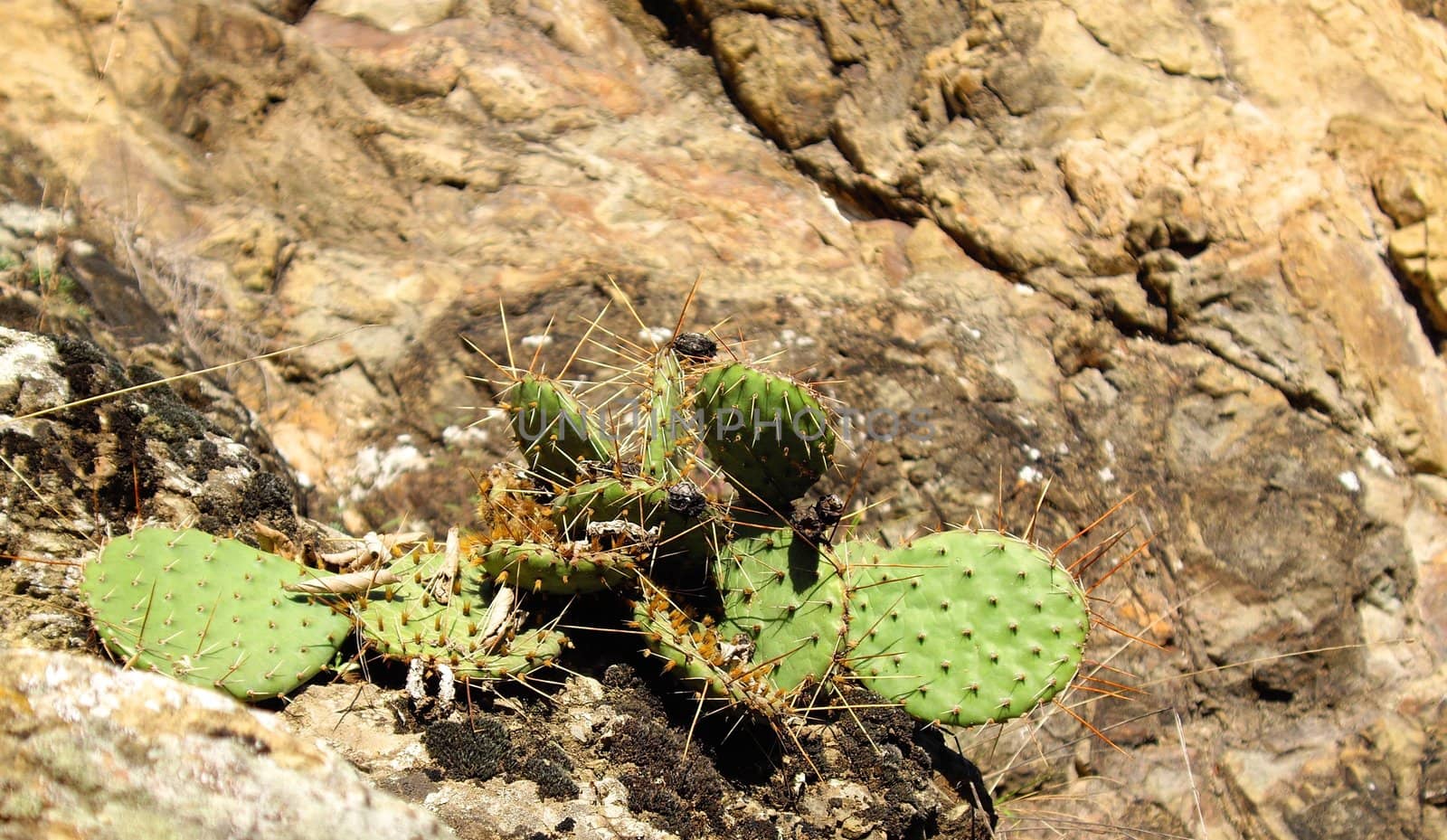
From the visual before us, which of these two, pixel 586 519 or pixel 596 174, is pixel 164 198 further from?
pixel 586 519

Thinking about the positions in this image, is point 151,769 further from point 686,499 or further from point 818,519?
point 818,519

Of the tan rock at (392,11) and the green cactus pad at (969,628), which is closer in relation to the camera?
the green cactus pad at (969,628)

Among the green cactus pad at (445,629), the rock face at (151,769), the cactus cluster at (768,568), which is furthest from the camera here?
the cactus cluster at (768,568)

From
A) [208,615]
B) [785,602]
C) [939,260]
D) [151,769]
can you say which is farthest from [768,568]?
[939,260]

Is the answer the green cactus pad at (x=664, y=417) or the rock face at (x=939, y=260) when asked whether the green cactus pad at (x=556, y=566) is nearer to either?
the green cactus pad at (x=664, y=417)

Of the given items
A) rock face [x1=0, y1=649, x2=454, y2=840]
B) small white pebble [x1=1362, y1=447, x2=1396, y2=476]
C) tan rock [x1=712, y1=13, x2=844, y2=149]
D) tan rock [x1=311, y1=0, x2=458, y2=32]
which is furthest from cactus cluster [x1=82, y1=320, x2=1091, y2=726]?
tan rock [x1=311, y1=0, x2=458, y2=32]

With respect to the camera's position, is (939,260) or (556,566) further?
(939,260)

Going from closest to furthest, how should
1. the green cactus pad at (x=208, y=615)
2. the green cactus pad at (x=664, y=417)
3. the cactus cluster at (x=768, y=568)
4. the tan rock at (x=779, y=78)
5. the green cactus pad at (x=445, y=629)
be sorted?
the green cactus pad at (x=208, y=615) → the green cactus pad at (x=445, y=629) → the cactus cluster at (x=768, y=568) → the green cactus pad at (x=664, y=417) → the tan rock at (x=779, y=78)

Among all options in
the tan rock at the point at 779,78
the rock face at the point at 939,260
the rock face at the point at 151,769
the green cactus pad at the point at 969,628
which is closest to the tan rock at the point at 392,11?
the rock face at the point at 939,260

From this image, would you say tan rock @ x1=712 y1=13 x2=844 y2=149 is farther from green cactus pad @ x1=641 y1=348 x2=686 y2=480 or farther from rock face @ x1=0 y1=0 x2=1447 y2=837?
green cactus pad @ x1=641 y1=348 x2=686 y2=480
